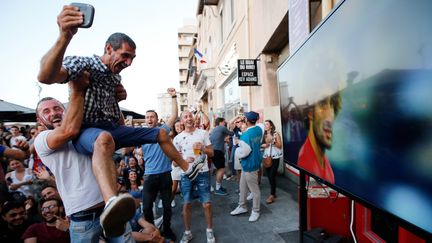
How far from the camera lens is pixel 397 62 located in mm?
1173

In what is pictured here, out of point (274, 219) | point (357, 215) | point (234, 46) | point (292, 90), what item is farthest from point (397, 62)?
point (234, 46)

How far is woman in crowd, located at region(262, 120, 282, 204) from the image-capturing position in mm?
5195

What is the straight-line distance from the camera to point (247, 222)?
4188 millimetres

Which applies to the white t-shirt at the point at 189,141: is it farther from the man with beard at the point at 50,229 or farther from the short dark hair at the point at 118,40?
the short dark hair at the point at 118,40

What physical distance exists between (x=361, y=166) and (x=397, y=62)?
0.68 metres

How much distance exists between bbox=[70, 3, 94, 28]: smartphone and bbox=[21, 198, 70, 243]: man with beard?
8.11 ft

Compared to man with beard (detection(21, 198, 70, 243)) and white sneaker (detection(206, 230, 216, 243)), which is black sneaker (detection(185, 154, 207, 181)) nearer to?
white sneaker (detection(206, 230, 216, 243))

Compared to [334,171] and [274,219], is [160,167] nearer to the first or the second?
[274,219]

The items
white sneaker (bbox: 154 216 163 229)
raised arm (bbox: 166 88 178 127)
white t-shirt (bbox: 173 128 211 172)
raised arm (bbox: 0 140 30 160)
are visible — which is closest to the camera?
raised arm (bbox: 0 140 30 160)

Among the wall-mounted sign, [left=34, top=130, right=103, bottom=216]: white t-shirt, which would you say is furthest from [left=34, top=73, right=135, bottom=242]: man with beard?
the wall-mounted sign

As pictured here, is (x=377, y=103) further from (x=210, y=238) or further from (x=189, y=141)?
(x=210, y=238)

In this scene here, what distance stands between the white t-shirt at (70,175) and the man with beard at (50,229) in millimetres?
1383

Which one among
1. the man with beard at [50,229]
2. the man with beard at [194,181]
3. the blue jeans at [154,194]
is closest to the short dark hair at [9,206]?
the man with beard at [50,229]

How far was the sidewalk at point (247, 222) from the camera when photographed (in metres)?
3.65
